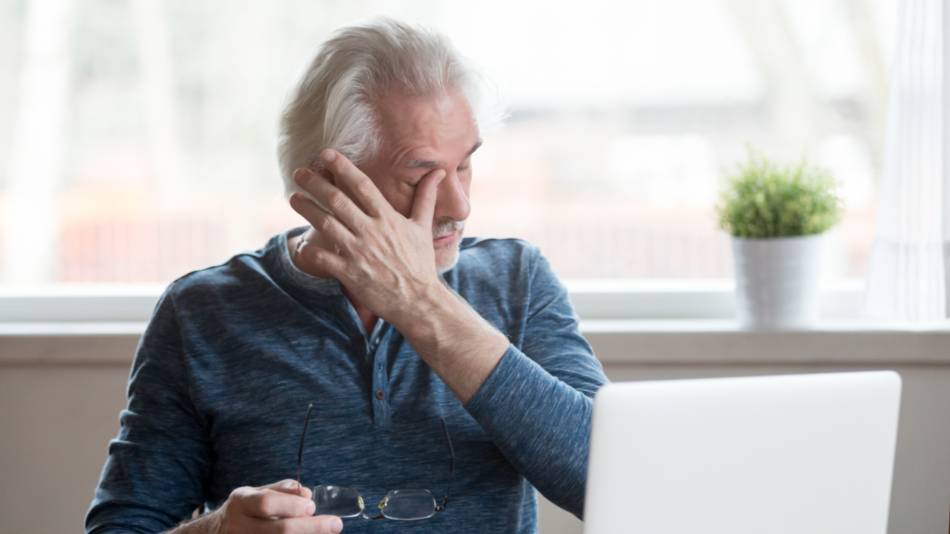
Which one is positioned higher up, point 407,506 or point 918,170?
point 918,170

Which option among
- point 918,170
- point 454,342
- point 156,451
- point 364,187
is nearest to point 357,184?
point 364,187

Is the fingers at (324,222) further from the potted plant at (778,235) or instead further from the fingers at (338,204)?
the potted plant at (778,235)

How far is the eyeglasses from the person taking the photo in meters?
1.46

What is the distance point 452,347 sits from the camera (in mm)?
1428

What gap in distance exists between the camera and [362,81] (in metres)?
1.58

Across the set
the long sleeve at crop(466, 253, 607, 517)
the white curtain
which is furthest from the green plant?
the long sleeve at crop(466, 253, 607, 517)

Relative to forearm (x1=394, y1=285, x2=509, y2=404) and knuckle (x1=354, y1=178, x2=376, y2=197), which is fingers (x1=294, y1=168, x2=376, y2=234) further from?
forearm (x1=394, y1=285, x2=509, y2=404)

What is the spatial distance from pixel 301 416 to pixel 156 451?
204 mm

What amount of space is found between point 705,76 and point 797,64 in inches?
7.7

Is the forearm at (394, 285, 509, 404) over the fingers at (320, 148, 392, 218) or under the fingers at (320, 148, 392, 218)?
under

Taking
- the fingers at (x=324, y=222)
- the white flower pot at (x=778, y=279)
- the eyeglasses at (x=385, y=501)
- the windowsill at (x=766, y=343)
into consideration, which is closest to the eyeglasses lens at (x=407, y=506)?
the eyeglasses at (x=385, y=501)

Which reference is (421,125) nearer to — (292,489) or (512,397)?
(512,397)

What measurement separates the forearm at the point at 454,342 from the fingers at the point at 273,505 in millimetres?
246

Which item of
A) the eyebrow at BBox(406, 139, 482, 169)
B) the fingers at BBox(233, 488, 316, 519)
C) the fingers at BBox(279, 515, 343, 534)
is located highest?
the eyebrow at BBox(406, 139, 482, 169)
